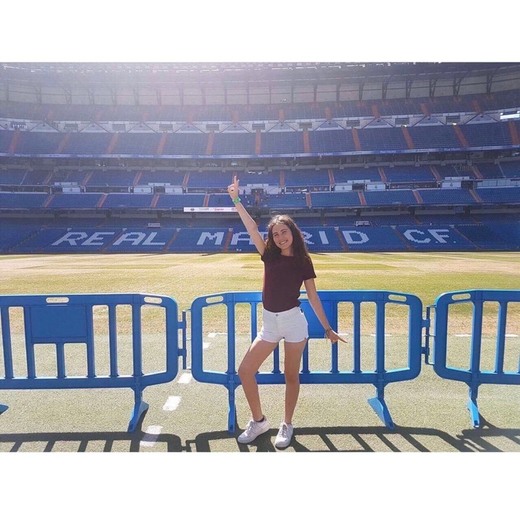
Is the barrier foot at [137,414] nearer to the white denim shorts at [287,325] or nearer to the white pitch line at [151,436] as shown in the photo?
the white pitch line at [151,436]

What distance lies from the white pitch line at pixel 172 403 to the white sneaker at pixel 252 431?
0.96 meters

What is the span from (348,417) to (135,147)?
45.0 m

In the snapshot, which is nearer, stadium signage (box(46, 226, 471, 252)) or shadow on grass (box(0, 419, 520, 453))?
shadow on grass (box(0, 419, 520, 453))

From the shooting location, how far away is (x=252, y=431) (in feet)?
9.66

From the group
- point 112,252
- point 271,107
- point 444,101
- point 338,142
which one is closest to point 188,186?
point 112,252

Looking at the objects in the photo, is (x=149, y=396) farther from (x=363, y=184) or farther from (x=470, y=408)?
(x=363, y=184)

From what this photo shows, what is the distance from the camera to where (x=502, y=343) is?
349 cm

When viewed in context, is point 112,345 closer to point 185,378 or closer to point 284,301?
point 185,378

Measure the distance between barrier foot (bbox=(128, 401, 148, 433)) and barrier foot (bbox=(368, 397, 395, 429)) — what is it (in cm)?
239

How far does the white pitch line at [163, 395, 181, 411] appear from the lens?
3.54m

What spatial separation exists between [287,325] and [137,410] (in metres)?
1.87

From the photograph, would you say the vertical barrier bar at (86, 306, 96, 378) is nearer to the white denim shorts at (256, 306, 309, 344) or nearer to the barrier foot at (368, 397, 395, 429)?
the white denim shorts at (256, 306, 309, 344)

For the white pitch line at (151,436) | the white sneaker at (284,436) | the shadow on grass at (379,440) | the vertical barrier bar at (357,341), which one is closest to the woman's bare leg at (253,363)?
the white sneaker at (284,436)

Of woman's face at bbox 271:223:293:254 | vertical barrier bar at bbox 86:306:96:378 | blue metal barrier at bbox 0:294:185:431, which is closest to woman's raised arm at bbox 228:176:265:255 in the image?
woman's face at bbox 271:223:293:254
